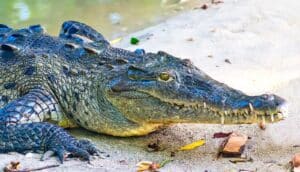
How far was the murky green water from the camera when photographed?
31.3 feet

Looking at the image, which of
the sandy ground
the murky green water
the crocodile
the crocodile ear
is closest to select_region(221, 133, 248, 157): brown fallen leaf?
the sandy ground

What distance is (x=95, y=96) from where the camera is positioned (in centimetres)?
539

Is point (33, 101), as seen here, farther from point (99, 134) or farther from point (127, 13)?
point (127, 13)

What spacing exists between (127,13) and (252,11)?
2.26 m

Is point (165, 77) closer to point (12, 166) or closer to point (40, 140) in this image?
point (40, 140)

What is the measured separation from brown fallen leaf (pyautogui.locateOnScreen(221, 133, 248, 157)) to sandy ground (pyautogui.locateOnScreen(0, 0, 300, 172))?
7 centimetres

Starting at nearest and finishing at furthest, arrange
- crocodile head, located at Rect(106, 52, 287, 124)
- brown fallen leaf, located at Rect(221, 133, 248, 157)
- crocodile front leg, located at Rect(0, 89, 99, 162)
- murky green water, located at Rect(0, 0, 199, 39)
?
crocodile head, located at Rect(106, 52, 287, 124)
brown fallen leaf, located at Rect(221, 133, 248, 157)
crocodile front leg, located at Rect(0, 89, 99, 162)
murky green water, located at Rect(0, 0, 199, 39)

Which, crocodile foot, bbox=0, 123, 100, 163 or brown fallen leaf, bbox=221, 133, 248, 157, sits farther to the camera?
crocodile foot, bbox=0, 123, 100, 163

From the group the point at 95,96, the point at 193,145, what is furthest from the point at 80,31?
the point at 193,145

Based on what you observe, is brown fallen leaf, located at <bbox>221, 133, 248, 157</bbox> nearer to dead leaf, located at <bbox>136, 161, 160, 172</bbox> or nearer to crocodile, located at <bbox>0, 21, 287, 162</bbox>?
crocodile, located at <bbox>0, 21, 287, 162</bbox>

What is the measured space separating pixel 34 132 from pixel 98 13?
541 centimetres

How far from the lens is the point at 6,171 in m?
4.45

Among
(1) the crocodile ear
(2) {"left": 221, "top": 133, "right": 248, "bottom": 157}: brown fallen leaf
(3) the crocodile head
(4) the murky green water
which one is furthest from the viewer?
(4) the murky green water

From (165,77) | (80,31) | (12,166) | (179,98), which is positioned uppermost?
(80,31)
